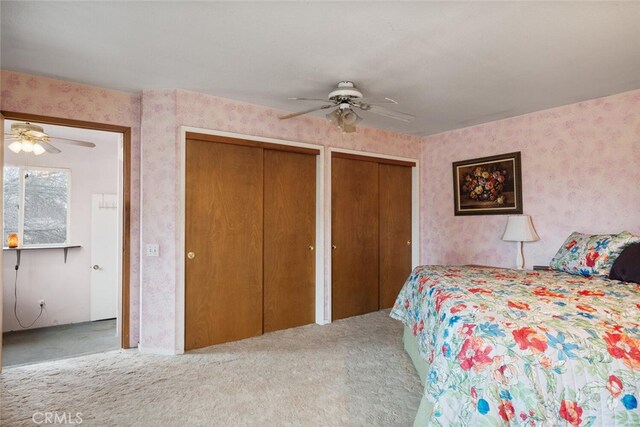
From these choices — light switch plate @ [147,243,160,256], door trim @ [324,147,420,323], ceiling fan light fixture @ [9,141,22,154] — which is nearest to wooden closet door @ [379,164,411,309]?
door trim @ [324,147,420,323]

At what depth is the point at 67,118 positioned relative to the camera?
9.59 ft

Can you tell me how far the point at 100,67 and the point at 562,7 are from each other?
3120 millimetres

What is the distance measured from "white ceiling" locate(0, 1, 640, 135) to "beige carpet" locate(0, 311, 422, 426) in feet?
7.73

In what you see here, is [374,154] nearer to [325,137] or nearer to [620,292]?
[325,137]

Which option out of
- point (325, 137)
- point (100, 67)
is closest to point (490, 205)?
point (325, 137)

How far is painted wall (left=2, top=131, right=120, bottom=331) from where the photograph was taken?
14.0 feet

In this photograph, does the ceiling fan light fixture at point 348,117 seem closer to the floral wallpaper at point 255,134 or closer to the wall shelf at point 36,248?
the floral wallpaper at point 255,134

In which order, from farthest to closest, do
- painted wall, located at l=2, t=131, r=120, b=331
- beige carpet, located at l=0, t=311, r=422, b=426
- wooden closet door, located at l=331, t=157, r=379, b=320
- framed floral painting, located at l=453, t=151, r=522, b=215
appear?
1. painted wall, located at l=2, t=131, r=120, b=331
2. wooden closet door, located at l=331, t=157, r=379, b=320
3. framed floral painting, located at l=453, t=151, r=522, b=215
4. beige carpet, located at l=0, t=311, r=422, b=426

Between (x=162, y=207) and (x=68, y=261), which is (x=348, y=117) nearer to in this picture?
(x=162, y=207)

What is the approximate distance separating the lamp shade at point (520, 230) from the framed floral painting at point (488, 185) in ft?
0.83

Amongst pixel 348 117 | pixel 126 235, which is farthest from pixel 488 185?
pixel 126 235

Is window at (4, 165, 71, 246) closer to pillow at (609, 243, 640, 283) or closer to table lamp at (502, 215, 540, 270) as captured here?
table lamp at (502, 215, 540, 270)

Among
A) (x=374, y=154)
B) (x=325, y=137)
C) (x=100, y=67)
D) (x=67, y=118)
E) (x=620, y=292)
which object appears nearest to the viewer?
(x=620, y=292)

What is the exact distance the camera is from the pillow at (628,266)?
7.61 feet
